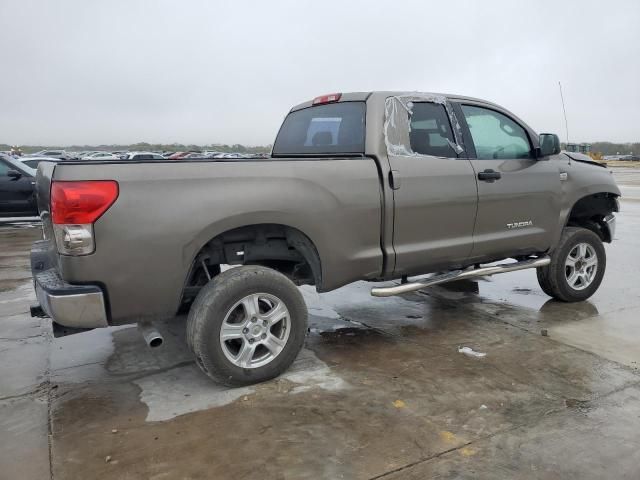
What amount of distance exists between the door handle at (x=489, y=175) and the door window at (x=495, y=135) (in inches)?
6.4

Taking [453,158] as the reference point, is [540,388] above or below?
below

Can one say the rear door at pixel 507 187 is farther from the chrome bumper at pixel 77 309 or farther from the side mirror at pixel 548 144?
the chrome bumper at pixel 77 309

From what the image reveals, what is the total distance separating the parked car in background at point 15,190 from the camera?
37.3ft

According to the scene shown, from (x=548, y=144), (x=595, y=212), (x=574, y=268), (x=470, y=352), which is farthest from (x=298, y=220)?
(x=595, y=212)

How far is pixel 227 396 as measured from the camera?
3416 millimetres

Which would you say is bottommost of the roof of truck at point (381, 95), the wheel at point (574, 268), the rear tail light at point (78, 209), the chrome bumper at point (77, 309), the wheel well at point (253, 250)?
the wheel at point (574, 268)

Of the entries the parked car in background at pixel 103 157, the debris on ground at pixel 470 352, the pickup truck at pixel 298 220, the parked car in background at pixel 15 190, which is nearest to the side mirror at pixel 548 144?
the pickup truck at pixel 298 220

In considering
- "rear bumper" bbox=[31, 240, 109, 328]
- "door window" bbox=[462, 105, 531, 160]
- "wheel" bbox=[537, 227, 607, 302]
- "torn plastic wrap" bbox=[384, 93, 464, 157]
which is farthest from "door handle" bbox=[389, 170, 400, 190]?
"wheel" bbox=[537, 227, 607, 302]

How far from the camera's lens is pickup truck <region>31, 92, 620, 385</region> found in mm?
3045

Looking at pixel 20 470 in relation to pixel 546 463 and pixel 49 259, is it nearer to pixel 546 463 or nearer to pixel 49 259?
pixel 49 259

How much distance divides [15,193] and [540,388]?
11.3 meters

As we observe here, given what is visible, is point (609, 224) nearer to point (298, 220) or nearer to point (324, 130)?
point (324, 130)

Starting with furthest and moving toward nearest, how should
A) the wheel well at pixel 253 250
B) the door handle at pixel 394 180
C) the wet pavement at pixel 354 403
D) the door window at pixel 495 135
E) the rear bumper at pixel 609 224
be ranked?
1. the rear bumper at pixel 609 224
2. the door window at pixel 495 135
3. the door handle at pixel 394 180
4. the wheel well at pixel 253 250
5. the wet pavement at pixel 354 403

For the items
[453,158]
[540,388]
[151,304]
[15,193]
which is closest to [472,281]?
[453,158]
